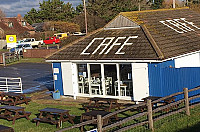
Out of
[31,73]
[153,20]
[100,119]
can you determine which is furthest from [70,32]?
[100,119]

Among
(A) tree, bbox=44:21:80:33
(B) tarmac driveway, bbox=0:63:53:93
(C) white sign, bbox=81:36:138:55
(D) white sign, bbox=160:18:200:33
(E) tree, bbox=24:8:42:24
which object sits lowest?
(B) tarmac driveway, bbox=0:63:53:93

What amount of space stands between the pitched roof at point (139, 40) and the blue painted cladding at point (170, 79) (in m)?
0.75

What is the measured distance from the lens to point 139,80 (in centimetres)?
1961

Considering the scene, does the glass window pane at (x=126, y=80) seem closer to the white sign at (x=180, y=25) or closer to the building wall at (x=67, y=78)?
the building wall at (x=67, y=78)

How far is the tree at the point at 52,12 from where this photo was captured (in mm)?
99562

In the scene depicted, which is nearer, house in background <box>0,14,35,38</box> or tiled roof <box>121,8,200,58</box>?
tiled roof <box>121,8,200,58</box>

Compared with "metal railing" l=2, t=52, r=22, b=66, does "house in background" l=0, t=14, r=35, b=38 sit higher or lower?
higher

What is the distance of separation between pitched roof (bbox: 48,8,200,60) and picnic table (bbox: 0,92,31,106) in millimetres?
2956

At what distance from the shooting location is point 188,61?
69.8ft

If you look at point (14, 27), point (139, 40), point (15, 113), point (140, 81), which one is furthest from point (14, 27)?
point (140, 81)

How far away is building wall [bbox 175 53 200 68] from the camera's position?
20459 mm

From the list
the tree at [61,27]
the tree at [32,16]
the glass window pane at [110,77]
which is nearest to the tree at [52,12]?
the tree at [32,16]

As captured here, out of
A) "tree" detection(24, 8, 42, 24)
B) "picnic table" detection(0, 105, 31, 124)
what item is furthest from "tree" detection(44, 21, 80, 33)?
"picnic table" detection(0, 105, 31, 124)

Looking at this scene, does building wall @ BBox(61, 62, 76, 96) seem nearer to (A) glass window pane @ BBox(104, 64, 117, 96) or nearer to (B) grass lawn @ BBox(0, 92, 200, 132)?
(B) grass lawn @ BBox(0, 92, 200, 132)
